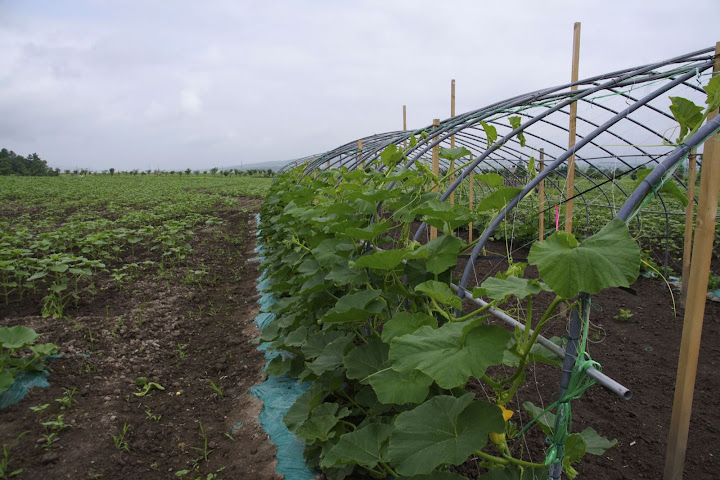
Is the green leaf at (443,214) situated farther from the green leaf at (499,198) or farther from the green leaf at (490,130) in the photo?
the green leaf at (490,130)

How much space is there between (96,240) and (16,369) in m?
2.92

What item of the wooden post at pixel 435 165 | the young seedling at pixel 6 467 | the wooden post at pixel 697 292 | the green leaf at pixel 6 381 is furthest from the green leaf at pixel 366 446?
the green leaf at pixel 6 381

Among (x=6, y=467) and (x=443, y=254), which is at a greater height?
(x=443, y=254)

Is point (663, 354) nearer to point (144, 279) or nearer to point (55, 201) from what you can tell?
point (144, 279)

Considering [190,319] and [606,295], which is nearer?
[190,319]

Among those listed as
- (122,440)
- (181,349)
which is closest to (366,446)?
(122,440)

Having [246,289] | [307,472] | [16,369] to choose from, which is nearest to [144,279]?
[246,289]

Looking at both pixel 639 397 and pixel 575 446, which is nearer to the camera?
pixel 575 446

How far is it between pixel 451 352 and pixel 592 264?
460 millimetres

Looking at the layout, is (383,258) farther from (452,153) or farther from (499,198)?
(452,153)

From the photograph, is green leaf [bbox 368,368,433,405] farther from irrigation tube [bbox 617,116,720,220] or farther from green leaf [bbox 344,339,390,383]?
irrigation tube [bbox 617,116,720,220]

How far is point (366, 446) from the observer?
1725 millimetres

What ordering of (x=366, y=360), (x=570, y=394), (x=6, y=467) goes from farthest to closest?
(x=6, y=467) → (x=366, y=360) → (x=570, y=394)

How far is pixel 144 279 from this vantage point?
573 cm
